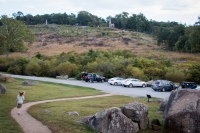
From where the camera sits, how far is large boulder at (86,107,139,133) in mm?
14109

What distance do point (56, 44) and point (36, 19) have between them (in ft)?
240

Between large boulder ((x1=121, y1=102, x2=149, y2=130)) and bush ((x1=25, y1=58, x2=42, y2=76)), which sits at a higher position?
large boulder ((x1=121, y1=102, x2=149, y2=130))

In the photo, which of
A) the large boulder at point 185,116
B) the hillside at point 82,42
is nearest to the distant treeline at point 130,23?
the hillside at point 82,42

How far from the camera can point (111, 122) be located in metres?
14.2

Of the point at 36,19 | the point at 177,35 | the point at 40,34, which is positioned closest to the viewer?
the point at 177,35

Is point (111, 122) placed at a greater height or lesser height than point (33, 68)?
greater

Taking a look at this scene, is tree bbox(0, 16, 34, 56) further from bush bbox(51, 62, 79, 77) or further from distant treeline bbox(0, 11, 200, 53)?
distant treeline bbox(0, 11, 200, 53)

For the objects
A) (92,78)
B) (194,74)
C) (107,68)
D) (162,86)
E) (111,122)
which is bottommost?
(92,78)

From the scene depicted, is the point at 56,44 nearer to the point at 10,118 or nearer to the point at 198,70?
the point at 198,70

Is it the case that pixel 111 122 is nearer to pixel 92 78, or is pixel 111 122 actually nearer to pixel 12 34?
pixel 92 78

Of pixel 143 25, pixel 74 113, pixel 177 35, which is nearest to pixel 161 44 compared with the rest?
pixel 177 35

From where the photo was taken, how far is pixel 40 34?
12056cm

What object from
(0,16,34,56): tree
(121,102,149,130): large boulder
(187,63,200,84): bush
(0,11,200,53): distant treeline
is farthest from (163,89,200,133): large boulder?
(0,11,200,53): distant treeline

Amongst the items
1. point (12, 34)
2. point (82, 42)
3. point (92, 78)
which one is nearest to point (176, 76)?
point (92, 78)
